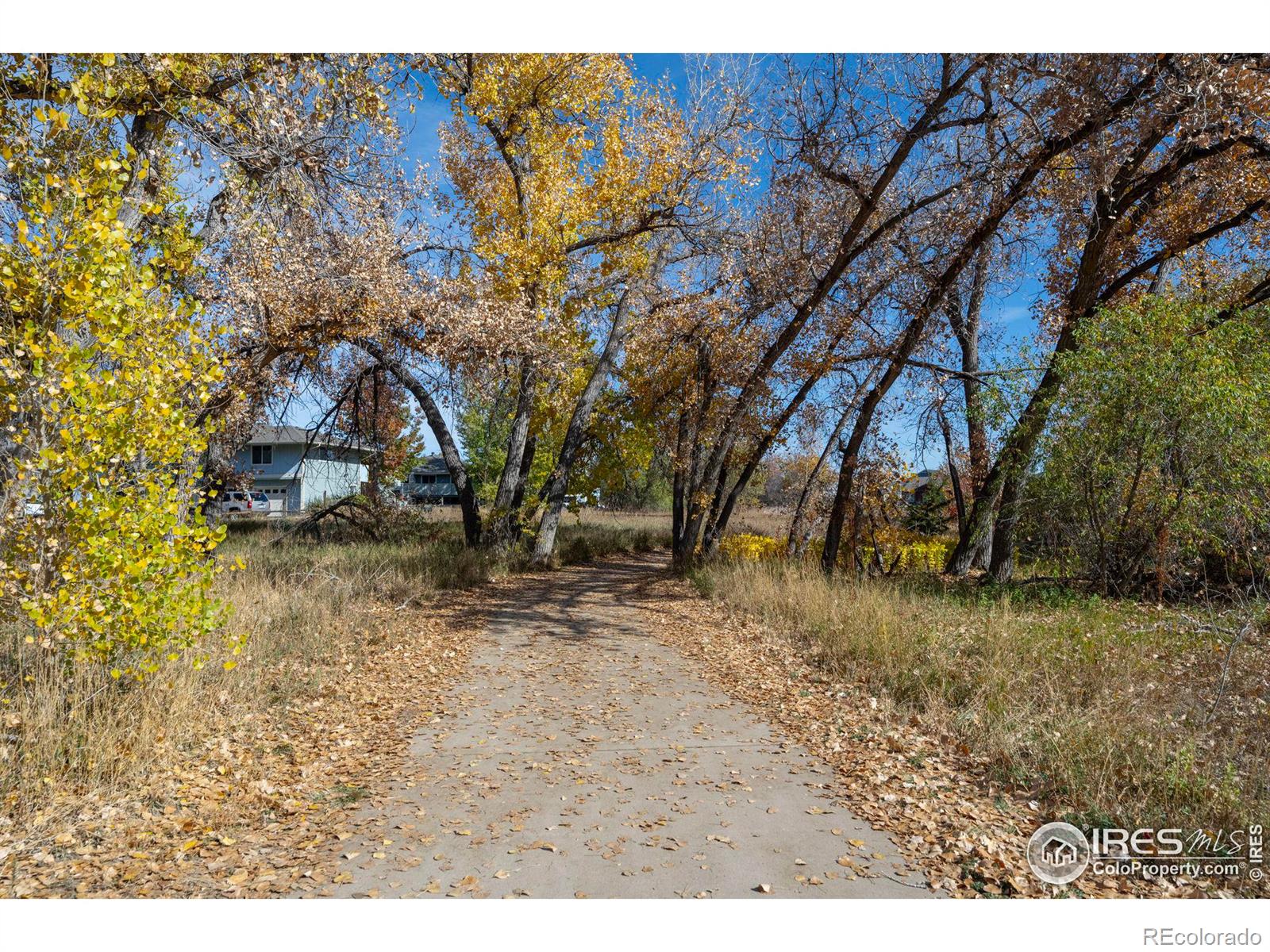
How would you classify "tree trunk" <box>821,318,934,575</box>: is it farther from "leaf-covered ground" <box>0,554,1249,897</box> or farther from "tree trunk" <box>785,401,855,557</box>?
"leaf-covered ground" <box>0,554,1249,897</box>

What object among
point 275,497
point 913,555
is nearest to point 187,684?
point 913,555

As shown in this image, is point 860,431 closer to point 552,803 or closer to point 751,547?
point 751,547

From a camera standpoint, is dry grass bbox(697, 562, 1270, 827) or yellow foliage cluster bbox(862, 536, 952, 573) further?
yellow foliage cluster bbox(862, 536, 952, 573)

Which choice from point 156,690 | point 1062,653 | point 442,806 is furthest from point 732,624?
point 156,690

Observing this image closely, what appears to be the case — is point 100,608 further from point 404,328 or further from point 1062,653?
point 404,328

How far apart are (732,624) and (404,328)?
8277 mm

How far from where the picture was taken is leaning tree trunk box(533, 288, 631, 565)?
1767 cm

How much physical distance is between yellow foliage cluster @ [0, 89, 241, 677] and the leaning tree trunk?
1232 centimetres

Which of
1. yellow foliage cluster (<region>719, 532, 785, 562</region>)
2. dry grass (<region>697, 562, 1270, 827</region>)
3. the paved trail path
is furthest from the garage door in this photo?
the paved trail path

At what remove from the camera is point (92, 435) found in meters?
4.70

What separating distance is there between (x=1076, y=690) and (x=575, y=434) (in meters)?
13.0

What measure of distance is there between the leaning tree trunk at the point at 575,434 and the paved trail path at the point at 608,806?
9.48 m

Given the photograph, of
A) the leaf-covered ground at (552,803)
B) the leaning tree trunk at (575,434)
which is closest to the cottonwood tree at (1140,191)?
the leaf-covered ground at (552,803)

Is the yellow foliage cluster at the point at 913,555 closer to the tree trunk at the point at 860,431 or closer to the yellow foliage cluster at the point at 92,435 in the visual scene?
the tree trunk at the point at 860,431
